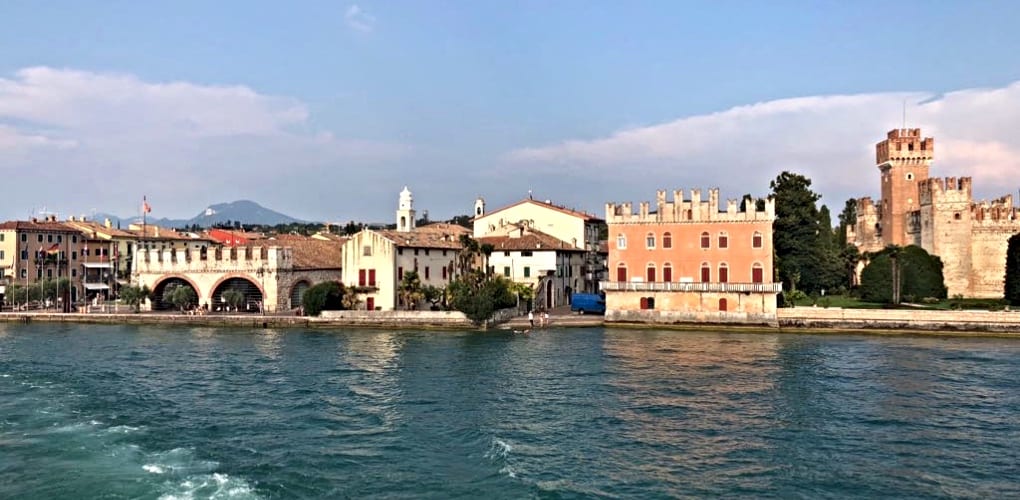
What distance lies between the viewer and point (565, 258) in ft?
213

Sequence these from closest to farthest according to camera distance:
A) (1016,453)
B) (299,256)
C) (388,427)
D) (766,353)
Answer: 1. (1016,453)
2. (388,427)
3. (766,353)
4. (299,256)

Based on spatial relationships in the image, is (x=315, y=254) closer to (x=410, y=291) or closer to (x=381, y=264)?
(x=381, y=264)

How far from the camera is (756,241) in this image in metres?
50.5

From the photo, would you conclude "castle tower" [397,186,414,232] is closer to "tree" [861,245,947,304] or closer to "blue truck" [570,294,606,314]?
"blue truck" [570,294,606,314]

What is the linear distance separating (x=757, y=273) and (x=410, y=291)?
75.0 ft

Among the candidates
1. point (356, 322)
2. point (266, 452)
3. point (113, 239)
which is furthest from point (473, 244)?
point (113, 239)

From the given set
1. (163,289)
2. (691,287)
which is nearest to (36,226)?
(163,289)

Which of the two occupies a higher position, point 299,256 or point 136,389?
point 299,256

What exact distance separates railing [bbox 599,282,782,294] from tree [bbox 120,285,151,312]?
3499 centimetres

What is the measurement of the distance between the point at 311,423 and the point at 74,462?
643 cm

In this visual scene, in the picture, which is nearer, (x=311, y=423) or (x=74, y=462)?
(x=74, y=462)

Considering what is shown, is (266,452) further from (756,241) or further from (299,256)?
(299,256)

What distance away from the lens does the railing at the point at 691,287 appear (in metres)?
49.5

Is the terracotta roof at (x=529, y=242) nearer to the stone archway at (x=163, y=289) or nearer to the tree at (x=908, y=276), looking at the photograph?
the tree at (x=908, y=276)
